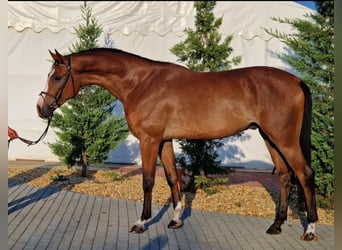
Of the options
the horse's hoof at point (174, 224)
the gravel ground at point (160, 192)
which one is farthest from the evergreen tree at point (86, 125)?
the horse's hoof at point (174, 224)

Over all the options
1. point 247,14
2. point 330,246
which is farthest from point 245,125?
point 247,14

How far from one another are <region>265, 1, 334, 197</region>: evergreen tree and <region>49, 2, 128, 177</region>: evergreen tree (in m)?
3.65

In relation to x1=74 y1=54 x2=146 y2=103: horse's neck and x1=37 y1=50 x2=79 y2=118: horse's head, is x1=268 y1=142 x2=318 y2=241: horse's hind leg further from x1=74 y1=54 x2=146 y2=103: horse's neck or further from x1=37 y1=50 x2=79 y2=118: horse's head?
x1=37 y1=50 x2=79 y2=118: horse's head

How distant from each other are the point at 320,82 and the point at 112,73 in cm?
325

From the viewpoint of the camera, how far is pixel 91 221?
505 centimetres

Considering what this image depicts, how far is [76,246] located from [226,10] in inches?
338

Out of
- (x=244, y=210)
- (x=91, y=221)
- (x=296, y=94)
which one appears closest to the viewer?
(x=296, y=94)

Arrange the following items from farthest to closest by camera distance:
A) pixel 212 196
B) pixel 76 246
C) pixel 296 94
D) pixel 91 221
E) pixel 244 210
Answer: pixel 212 196 < pixel 244 210 < pixel 91 221 < pixel 296 94 < pixel 76 246

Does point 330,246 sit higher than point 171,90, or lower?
lower

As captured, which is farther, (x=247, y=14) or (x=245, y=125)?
(x=247, y=14)

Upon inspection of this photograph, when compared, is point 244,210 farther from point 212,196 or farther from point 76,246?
point 76,246

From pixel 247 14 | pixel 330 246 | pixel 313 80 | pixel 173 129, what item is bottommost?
pixel 330 246

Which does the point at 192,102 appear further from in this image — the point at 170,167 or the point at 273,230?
the point at 273,230

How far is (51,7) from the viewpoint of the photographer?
34.7ft
